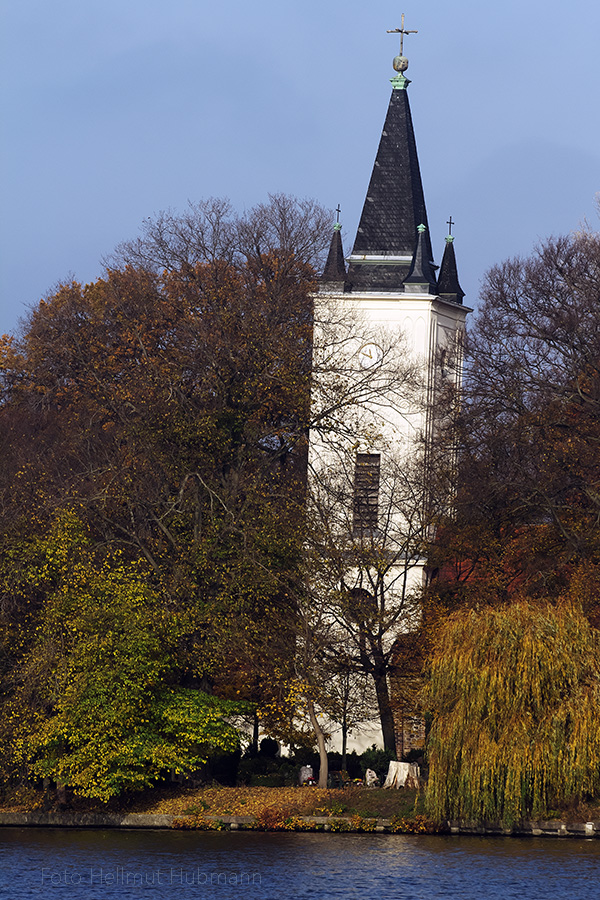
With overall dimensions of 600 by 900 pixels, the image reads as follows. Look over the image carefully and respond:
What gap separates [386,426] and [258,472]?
32.3 ft

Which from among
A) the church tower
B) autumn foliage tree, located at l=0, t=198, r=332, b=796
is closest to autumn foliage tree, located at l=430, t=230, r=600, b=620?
the church tower

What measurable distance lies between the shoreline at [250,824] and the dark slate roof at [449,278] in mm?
22705

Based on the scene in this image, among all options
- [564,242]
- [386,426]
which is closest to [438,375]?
[386,426]

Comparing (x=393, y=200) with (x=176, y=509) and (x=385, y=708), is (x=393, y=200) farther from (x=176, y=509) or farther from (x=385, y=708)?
(x=385, y=708)

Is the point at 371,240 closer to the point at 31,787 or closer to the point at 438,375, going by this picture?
the point at 438,375

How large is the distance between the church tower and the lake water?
28.8ft

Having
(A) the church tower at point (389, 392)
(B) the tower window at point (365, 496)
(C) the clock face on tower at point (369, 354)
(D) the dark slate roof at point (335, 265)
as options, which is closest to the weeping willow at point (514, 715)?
(A) the church tower at point (389, 392)

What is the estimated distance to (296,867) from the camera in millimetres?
28500

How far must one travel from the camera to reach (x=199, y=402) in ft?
139

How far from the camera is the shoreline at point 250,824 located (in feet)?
104

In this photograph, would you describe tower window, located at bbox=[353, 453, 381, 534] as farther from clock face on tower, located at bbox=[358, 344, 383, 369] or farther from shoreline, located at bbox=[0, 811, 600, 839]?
shoreline, located at bbox=[0, 811, 600, 839]

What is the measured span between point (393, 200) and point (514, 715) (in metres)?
24.8

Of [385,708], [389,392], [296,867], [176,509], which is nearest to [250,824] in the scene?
[296,867]

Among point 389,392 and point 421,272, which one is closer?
point 389,392
